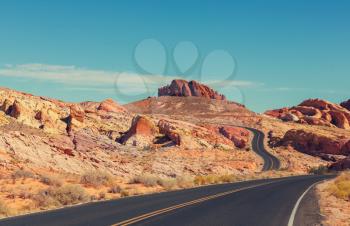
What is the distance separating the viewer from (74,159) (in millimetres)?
47625

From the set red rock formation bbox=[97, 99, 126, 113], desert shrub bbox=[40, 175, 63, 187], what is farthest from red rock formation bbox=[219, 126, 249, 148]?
desert shrub bbox=[40, 175, 63, 187]

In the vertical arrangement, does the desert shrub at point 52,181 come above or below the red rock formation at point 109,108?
below

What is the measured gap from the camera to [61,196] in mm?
22828

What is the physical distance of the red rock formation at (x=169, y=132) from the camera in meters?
A: 77.8

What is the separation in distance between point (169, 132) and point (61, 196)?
57.1 metres

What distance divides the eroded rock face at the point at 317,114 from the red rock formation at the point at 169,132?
90222 millimetres

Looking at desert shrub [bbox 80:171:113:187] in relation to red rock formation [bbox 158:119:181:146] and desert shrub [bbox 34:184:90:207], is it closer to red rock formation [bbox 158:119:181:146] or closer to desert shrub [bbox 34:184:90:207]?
desert shrub [bbox 34:184:90:207]

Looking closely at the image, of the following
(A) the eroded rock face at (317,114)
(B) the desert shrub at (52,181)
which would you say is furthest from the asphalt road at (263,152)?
(B) the desert shrub at (52,181)

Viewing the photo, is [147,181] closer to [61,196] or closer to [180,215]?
[61,196]

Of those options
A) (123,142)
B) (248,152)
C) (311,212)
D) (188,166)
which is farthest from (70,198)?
(248,152)

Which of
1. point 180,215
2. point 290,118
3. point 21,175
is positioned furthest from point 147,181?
point 290,118

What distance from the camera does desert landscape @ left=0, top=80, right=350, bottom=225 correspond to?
2623 centimetres

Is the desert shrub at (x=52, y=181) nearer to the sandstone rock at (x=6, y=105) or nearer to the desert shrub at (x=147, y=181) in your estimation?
the desert shrub at (x=147, y=181)

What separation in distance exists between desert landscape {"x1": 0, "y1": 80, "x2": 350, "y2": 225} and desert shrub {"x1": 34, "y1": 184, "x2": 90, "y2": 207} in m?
0.05
